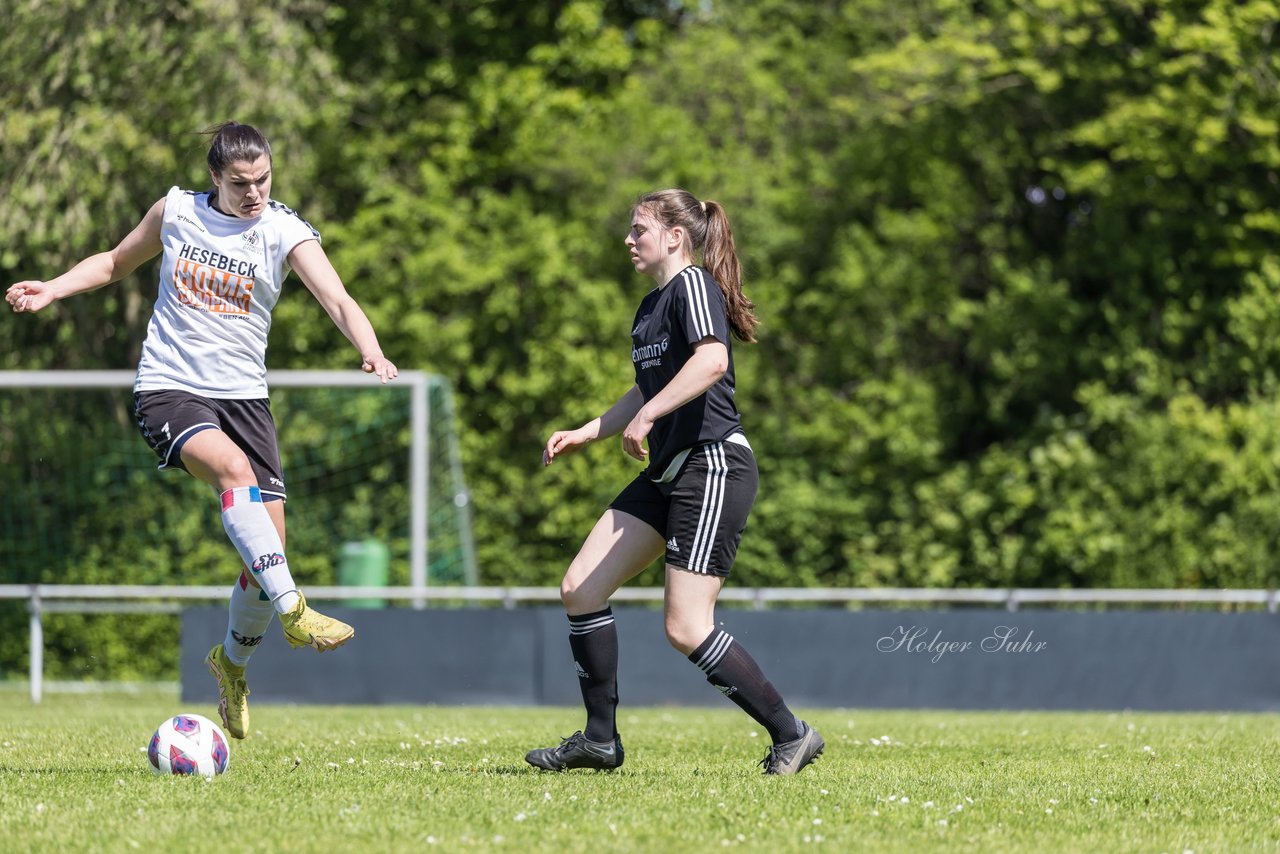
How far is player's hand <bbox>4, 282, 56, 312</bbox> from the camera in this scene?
6.01 metres

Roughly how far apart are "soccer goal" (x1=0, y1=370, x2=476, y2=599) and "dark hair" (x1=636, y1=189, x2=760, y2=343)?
11.5m

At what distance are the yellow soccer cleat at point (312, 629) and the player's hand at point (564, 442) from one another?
96 cm

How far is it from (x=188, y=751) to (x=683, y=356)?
2.25 metres

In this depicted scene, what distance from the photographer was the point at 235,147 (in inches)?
232

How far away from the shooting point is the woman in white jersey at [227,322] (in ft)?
19.1

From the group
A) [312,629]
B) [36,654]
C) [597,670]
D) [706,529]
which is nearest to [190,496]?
[36,654]

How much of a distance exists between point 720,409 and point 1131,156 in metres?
12.9

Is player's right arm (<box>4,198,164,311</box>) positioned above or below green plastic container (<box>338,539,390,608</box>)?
above

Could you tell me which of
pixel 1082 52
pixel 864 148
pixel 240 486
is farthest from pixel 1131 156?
pixel 240 486

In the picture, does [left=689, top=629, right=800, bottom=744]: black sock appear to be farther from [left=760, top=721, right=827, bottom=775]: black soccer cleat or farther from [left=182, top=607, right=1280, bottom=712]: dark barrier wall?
[left=182, top=607, right=1280, bottom=712]: dark barrier wall

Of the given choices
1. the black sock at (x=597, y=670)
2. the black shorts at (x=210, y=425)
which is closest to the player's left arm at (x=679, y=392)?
the black sock at (x=597, y=670)

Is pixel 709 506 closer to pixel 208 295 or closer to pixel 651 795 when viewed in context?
pixel 651 795

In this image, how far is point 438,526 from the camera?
56.4 ft

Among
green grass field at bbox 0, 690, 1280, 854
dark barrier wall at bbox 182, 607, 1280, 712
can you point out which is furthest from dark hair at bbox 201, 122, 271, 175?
dark barrier wall at bbox 182, 607, 1280, 712
